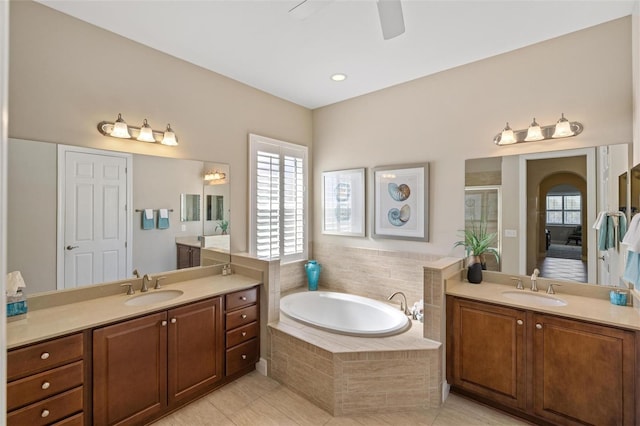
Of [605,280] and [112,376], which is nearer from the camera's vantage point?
[112,376]

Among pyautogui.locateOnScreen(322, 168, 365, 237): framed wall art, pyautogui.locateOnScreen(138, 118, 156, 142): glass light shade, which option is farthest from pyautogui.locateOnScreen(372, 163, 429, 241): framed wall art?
pyautogui.locateOnScreen(138, 118, 156, 142): glass light shade

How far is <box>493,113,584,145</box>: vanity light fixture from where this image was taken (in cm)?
237

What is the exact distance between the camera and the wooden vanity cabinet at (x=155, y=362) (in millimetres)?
1894

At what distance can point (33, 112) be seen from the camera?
2.04 meters

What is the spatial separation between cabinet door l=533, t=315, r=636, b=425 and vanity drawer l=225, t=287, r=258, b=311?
2.23m

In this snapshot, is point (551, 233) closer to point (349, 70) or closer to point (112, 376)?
point (349, 70)

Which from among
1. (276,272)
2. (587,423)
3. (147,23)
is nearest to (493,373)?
(587,423)

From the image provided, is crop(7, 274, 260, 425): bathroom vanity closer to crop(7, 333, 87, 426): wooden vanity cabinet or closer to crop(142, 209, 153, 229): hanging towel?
crop(7, 333, 87, 426): wooden vanity cabinet

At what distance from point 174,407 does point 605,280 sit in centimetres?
339

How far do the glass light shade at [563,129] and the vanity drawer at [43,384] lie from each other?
3.71 m

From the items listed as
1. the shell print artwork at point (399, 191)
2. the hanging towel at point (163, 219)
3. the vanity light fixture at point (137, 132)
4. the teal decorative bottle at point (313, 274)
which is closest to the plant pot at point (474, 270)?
the shell print artwork at point (399, 191)

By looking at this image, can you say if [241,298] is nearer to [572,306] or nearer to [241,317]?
[241,317]

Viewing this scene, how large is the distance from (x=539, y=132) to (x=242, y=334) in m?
3.06

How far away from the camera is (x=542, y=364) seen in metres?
2.09
